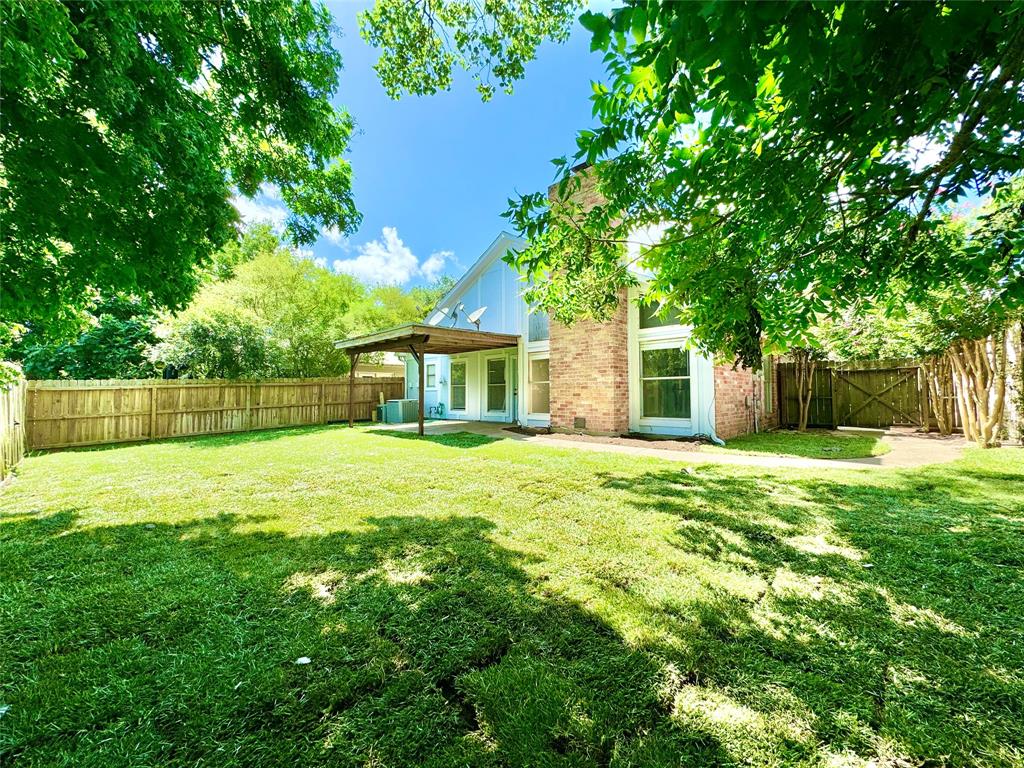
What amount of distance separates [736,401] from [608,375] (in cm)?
314

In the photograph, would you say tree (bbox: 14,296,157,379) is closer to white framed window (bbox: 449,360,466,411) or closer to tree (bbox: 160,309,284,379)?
tree (bbox: 160,309,284,379)

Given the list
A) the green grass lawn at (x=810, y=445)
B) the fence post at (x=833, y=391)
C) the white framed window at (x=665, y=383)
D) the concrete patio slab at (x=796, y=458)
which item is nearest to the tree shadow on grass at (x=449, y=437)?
the concrete patio slab at (x=796, y=458)

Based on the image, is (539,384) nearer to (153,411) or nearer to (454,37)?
(454,37)

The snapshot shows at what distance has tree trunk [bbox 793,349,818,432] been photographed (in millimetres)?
11125

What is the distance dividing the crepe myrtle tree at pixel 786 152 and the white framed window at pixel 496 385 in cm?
923

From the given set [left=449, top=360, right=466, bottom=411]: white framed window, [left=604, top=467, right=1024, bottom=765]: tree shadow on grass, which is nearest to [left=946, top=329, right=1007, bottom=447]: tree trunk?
[left=604, top=467, right=1024, bottom=765]: tree shadow on grass

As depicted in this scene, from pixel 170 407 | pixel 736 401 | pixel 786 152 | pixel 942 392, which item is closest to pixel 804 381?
pixel 942 392

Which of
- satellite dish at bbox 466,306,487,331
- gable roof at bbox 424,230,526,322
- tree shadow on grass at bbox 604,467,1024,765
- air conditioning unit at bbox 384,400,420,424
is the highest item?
gable roof at bbox 424,230,526,322

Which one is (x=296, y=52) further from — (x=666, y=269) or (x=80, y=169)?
(x=666, y=269)

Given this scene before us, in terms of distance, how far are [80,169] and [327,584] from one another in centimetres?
366

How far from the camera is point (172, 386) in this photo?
11.2m

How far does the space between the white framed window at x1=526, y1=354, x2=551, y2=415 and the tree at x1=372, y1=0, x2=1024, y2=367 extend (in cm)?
740

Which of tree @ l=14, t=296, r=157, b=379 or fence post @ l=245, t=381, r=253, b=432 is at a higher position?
tree @ l=14, t=296, r=157, b=379

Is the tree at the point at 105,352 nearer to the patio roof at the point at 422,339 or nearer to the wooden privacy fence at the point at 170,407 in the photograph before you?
the wooden privacy fence at the point at 170,407
